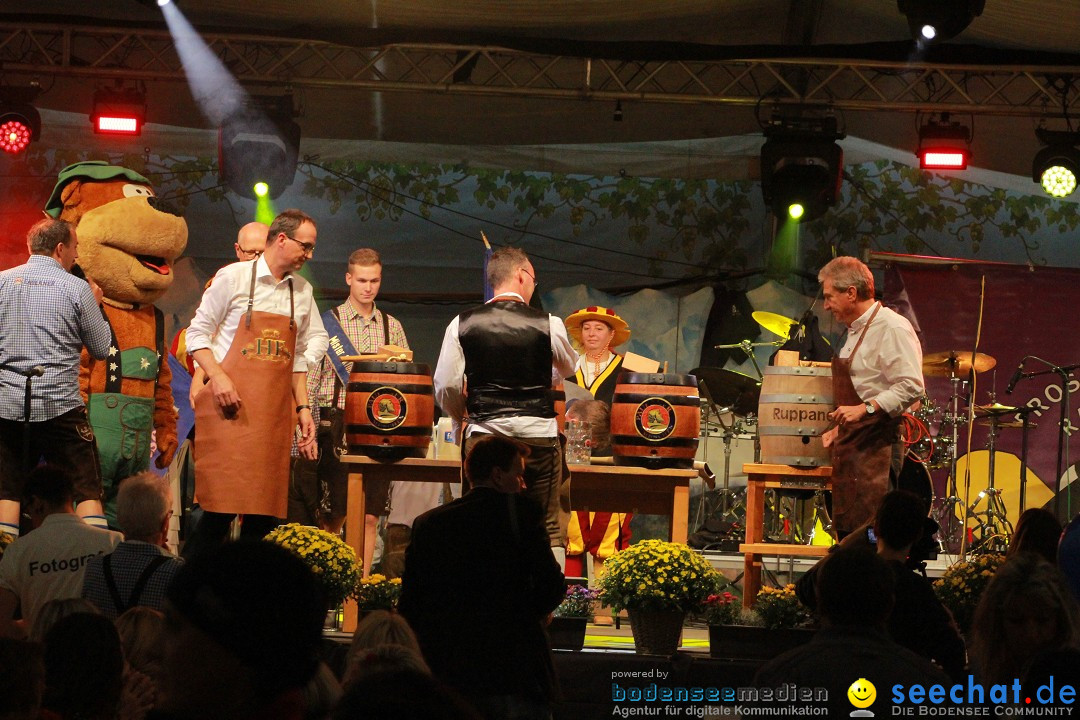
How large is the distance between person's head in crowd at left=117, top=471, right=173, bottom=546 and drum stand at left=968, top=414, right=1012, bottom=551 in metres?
6.46

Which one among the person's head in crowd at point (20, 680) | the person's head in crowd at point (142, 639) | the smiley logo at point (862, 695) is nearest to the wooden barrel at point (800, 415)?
the smiley logo at point (862, 695)

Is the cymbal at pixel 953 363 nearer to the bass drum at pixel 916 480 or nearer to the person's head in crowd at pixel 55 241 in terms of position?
the bass drum at pixel 916 480

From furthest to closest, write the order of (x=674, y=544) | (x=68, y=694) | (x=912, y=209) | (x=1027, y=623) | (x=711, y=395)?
(x=912, y=209), (x=711, y=395), (x=674, y=544), (x=1027, y=623), (x=68, y=694)

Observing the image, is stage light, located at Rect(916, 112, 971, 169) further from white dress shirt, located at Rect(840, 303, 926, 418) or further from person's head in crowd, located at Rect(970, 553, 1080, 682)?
person's head in crowd, located at Rect(970, 553, 1080, 682)

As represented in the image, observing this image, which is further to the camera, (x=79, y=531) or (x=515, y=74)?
(x=515, y=74)

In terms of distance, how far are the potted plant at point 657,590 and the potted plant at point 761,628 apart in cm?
12

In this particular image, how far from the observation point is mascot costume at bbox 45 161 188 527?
6.54m

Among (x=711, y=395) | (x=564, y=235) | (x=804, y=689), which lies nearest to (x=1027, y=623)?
(x=804, y=689)

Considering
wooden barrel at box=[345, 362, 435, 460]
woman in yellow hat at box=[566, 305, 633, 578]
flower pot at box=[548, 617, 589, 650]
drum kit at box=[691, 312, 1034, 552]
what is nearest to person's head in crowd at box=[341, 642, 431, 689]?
flower pot at box=[548, 617, 589, 650]

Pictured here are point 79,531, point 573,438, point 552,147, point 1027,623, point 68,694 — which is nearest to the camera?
point 68,694

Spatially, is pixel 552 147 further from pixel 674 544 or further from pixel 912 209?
pixel 674 544

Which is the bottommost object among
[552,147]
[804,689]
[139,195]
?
[804,689]

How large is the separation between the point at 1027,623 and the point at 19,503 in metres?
4.06

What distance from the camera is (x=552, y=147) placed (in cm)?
1075
